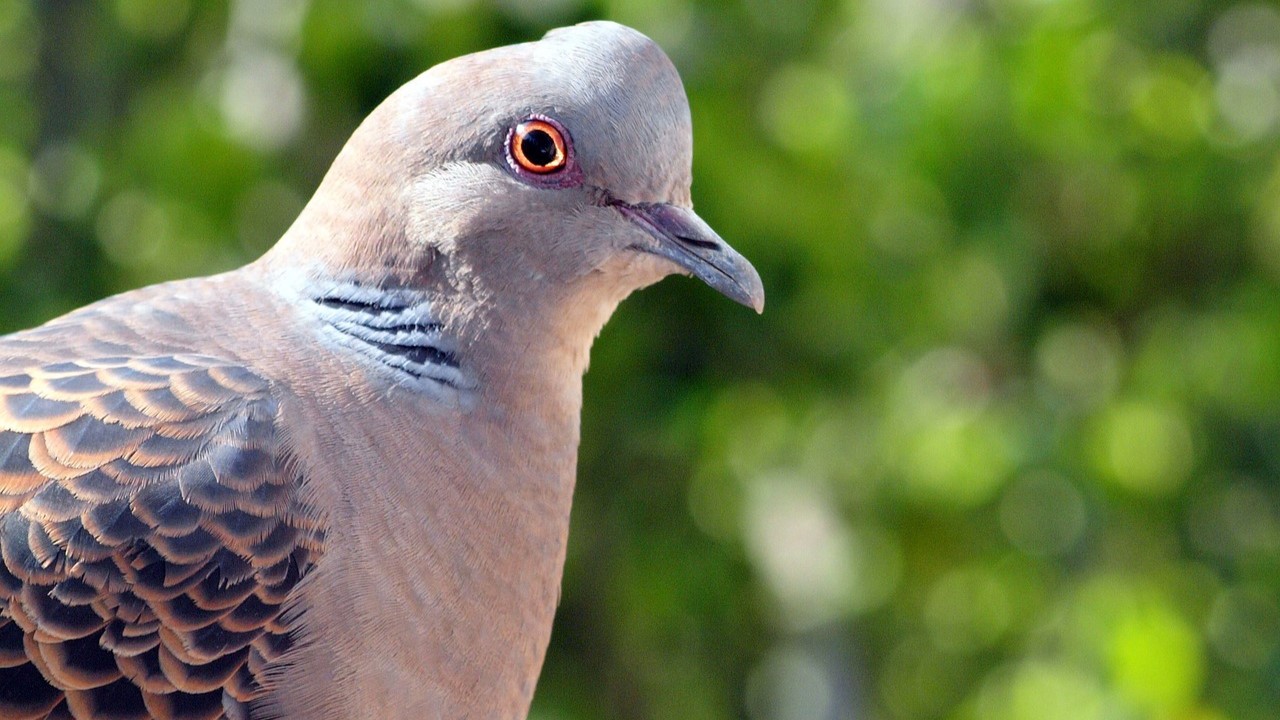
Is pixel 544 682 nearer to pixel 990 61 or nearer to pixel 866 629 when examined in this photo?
pixel 866 629

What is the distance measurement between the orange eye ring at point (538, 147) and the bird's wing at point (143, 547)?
50 centimetres

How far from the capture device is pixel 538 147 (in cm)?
212

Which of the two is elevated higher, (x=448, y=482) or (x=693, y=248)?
(x=693, y=248)

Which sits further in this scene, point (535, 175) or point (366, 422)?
point (535, 175)

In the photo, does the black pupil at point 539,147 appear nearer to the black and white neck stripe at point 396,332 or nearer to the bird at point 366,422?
the bird at point 366,422

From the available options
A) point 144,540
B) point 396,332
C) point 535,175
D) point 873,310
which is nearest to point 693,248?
point 535,175

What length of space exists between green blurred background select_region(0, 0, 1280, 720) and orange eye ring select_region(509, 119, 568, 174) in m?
3.46

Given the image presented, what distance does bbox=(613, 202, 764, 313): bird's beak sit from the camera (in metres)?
2.13

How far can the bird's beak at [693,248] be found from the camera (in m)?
2.13

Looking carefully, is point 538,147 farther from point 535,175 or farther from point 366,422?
point 366,422

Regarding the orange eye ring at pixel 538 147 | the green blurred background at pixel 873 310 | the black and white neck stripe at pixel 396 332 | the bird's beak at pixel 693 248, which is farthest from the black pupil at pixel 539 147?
the green blurred background at pixel 873 310

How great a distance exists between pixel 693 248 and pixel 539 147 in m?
0.27

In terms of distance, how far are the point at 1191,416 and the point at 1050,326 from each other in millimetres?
822

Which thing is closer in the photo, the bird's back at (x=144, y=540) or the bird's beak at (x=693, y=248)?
the bird's back at (x=144, y=540)
